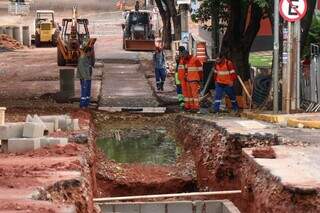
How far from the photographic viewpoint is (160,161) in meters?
19.3

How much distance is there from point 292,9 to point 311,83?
4848mm

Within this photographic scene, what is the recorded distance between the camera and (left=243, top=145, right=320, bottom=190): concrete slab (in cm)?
1043

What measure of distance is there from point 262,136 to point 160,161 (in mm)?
4814

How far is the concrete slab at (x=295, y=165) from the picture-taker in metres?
10.4

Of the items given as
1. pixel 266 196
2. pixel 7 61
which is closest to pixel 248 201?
pixel 266 196

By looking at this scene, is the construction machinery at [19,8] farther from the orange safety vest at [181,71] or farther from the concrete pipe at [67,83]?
A: the orange safety vest at [181,71]

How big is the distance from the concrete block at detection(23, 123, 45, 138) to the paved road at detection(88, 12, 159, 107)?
12.4 metres

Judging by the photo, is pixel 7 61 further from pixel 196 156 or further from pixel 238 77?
pixel 196 156

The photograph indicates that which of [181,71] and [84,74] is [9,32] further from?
[181,71]

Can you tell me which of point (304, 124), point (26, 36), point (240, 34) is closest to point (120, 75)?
point (240, 34)

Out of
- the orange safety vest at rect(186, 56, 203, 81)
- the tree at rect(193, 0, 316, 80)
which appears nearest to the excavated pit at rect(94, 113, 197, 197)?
the orange safety vest at rect(186, 56, 203, 81)

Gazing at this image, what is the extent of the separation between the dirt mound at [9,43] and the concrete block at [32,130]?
4556 cm

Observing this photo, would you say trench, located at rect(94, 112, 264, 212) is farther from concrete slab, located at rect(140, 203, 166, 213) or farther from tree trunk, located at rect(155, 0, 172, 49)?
tree trunk, located at rect(155, 0, 172, 49)

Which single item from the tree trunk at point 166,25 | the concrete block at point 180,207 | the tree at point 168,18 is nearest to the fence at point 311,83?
the concrete block at point 180,207
